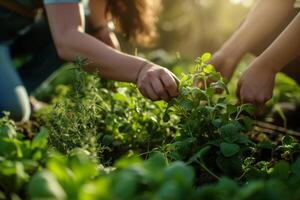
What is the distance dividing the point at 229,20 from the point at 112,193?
7.28 metres

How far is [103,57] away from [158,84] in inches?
14.8

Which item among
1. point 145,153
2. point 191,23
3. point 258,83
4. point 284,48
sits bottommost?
point 191,23

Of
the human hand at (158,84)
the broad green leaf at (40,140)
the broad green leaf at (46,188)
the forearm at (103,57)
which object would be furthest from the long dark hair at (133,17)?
the broad green leaf at (46,188)

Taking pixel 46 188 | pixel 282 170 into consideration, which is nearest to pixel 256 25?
pixel 282 170

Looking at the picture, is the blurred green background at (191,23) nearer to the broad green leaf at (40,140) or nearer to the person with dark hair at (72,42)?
the person with dark hair at (72,42)

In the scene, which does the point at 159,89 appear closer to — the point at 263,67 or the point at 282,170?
the point at 263,67

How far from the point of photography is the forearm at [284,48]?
65.4 inches

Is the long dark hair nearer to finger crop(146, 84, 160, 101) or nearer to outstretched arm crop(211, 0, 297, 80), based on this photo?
outstretched arm crop(211, 0, 297, 80)

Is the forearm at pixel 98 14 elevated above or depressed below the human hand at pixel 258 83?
below

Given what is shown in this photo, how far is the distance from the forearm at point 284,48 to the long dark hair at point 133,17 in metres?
1.21

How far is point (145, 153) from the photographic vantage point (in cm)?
164

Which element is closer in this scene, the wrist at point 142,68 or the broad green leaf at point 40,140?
the broad green leaf at point 40,140

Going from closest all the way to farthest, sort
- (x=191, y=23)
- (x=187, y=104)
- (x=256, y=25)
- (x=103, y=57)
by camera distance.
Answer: (x=187, y=104), (x=103, y=57), (x=256, y=25), (x=191, y=23)

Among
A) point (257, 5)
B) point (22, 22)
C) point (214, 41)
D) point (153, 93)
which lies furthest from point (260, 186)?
point (214, 41)
